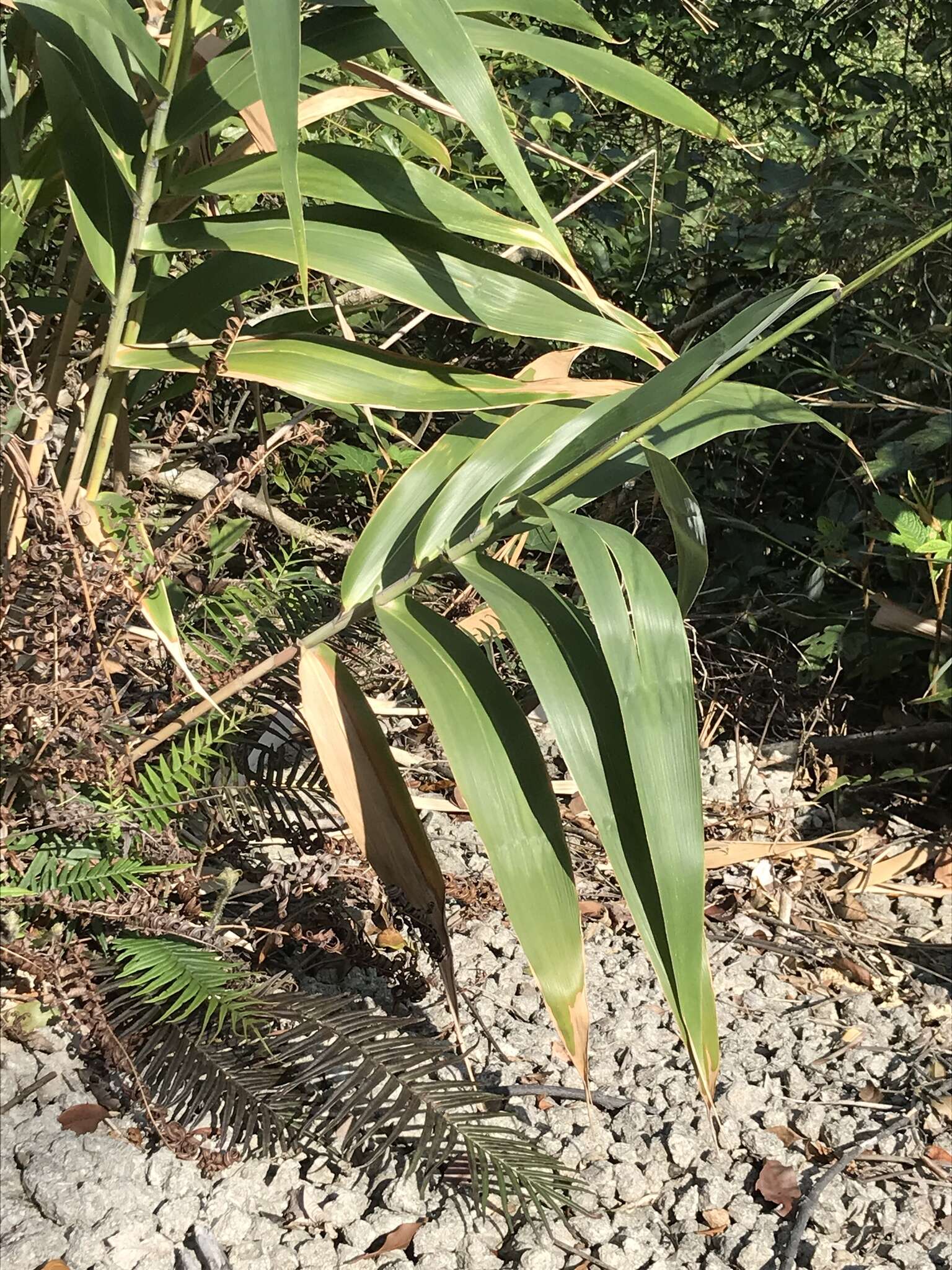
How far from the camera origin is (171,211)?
43.1 inches

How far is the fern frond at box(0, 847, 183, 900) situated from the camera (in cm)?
107

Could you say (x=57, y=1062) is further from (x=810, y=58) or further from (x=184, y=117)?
(x=810, y=58)

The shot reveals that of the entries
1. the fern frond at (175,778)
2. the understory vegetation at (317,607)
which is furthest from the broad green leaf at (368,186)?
the fern frond at (175,778)

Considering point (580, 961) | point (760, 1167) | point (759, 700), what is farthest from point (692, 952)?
point (759, 700)

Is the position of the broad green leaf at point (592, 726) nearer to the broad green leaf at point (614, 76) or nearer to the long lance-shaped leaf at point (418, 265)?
the long lance-shaped leaf at point (418, 265)

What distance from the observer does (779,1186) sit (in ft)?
3.86

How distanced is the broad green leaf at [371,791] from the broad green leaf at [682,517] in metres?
0.31

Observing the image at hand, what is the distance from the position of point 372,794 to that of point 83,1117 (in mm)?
439

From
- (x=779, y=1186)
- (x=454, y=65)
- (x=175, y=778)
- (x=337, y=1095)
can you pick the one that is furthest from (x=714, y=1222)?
(x=454, y=65)

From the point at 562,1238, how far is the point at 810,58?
8.50 feet

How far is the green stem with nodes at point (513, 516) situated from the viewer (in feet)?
2.64

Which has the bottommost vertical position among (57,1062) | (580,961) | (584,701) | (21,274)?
(57,1062)

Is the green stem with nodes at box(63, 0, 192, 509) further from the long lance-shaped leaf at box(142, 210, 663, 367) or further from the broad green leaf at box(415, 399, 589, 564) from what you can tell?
the broad green leaf at box(415, 399, 589, 564)

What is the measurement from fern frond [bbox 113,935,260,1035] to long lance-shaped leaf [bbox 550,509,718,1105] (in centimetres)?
41
